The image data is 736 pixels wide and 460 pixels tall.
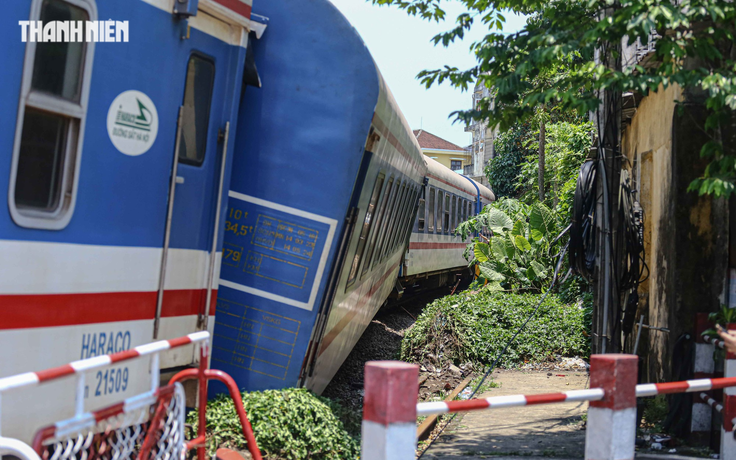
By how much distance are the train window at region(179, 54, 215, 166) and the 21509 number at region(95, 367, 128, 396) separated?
4.33 feet

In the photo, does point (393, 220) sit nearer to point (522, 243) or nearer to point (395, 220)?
point (395, 220)

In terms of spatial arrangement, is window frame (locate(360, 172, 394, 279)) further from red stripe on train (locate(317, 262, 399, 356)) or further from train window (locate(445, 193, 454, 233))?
train window (locate(445, 193, 454, 233))

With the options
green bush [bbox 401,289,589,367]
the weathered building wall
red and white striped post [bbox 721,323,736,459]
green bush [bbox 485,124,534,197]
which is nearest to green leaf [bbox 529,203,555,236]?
green bush [bbox 401,289,589,367]

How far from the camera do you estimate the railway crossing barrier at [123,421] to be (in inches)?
102

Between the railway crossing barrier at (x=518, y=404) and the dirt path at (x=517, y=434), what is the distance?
2472 millimetres

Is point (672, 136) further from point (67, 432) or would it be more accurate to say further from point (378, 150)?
point (67, 432)

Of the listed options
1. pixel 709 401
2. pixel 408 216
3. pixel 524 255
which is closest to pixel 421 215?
pixel 524 255

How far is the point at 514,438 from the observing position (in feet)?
22.2

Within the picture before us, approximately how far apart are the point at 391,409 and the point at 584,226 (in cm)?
582

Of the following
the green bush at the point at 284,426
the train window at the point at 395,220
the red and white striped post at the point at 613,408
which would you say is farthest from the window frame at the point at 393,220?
the red and white striped post at the point at 613,408

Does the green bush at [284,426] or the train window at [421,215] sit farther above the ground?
the train window at [421,215]

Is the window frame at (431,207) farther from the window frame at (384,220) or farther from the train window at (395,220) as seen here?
the window frame at (384,220)

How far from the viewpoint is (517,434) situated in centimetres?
693

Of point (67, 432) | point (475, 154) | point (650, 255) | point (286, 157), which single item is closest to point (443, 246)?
point (650, 255)
